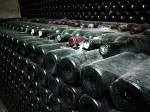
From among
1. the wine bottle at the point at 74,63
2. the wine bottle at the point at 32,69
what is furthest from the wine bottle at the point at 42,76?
the wine bottle at the point at 74,63

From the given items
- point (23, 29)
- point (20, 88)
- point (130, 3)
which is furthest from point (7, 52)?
point (130, 3)

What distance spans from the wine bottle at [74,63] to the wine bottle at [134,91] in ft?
1.14

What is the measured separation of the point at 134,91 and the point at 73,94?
22.5 inches

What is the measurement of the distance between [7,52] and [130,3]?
6.54 feet

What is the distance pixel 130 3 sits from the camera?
9.24 feet

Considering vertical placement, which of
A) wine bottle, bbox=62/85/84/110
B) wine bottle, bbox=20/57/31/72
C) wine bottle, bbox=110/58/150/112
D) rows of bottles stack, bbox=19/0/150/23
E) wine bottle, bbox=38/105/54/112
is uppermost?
rows of bottles stack, bbox=19/0/150/23

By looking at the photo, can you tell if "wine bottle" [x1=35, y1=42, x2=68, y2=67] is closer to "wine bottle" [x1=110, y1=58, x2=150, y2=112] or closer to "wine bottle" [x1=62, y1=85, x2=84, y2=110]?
"wine bottle" [x1=62, y1=85, x2=84, y2=110]

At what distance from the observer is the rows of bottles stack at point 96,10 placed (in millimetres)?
2742

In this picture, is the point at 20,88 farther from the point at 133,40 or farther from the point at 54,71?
the point at 133,40

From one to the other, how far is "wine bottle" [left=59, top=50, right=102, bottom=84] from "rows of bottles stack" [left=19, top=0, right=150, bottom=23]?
1668 mm

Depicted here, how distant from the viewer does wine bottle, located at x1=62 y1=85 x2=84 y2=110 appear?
1.33 m

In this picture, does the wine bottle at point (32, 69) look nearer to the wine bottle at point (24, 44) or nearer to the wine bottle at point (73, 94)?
the wine bottle at point (24, 44)

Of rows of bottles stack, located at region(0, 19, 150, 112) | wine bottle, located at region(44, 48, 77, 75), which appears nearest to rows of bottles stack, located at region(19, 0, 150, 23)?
rows of bottles stack, located at region(0, 19, 150, 112)

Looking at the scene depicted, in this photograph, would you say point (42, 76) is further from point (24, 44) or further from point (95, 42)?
point (95, 42)
